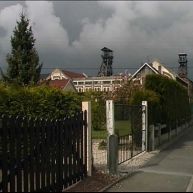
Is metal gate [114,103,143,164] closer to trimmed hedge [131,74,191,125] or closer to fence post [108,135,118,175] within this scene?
trimmed hedge [131,74,191,125]

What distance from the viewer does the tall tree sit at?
137 feet

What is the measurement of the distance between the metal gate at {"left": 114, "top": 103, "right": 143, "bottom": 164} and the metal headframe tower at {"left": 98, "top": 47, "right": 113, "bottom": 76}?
77342 mm

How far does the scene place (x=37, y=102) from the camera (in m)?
19.1

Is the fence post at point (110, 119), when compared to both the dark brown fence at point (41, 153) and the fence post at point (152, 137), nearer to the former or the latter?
the dark brown fence at point (41, 153)

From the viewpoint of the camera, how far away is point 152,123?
21.4 meters

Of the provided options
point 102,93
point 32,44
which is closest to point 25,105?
point 102,93

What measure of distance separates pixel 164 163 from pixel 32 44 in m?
28.9

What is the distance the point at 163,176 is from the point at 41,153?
4595mm

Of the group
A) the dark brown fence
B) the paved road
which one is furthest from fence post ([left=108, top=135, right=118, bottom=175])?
the dark brown fence

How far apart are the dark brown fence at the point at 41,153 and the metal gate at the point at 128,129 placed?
13.2ft

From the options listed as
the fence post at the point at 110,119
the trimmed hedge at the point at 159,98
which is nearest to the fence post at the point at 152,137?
the trimmed hedge at the point at 159,98

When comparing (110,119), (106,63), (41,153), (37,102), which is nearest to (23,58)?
(37,102)

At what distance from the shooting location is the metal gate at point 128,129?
15.9 metres

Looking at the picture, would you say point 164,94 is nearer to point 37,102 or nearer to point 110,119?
point 37,102
